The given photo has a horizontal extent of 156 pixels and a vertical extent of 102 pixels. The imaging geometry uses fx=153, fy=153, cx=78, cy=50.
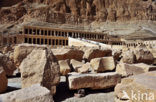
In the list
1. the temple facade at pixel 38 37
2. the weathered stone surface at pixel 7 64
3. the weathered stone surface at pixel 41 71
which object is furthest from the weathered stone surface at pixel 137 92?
the temple facade at pixel 38 37

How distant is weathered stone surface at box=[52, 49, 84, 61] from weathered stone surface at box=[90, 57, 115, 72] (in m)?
2.00

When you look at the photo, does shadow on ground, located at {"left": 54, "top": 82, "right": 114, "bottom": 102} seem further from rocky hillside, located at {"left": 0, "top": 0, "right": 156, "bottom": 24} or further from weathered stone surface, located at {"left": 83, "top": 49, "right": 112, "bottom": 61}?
rocky hillside, located at {"left": 0, "top": 0, "right": 156, "bottom": 24}

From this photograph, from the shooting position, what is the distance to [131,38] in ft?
173

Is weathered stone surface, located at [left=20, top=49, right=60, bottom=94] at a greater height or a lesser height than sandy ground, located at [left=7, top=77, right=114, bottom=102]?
greater

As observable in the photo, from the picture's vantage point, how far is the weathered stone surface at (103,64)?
617 cm

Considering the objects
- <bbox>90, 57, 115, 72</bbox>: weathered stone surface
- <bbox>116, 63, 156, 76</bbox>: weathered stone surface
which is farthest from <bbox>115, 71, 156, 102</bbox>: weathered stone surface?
<bbox>90, 57, 115, 72</bbox>: weathered stone surface

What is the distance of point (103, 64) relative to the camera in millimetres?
6363

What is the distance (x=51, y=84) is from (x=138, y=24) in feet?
220

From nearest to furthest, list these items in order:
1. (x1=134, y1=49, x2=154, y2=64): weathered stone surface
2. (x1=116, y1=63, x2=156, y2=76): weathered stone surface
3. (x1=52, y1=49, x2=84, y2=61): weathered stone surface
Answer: (x1=116, y1=63, x2=156, y2=76): weathered stone surface → (x1=134, y1=49, x2=154, y2=64): weathered stone surface → (x1=52, y1=49, x2=84, y2=61): weathered stone surface

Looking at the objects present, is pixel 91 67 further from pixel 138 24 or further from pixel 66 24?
pixel 138 24

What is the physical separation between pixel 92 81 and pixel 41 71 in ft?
4.90

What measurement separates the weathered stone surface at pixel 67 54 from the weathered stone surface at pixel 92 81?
352cm

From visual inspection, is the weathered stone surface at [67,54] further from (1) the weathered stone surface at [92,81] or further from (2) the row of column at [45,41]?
(2) the row of column at [45,41]

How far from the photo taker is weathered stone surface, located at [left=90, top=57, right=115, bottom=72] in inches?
243
